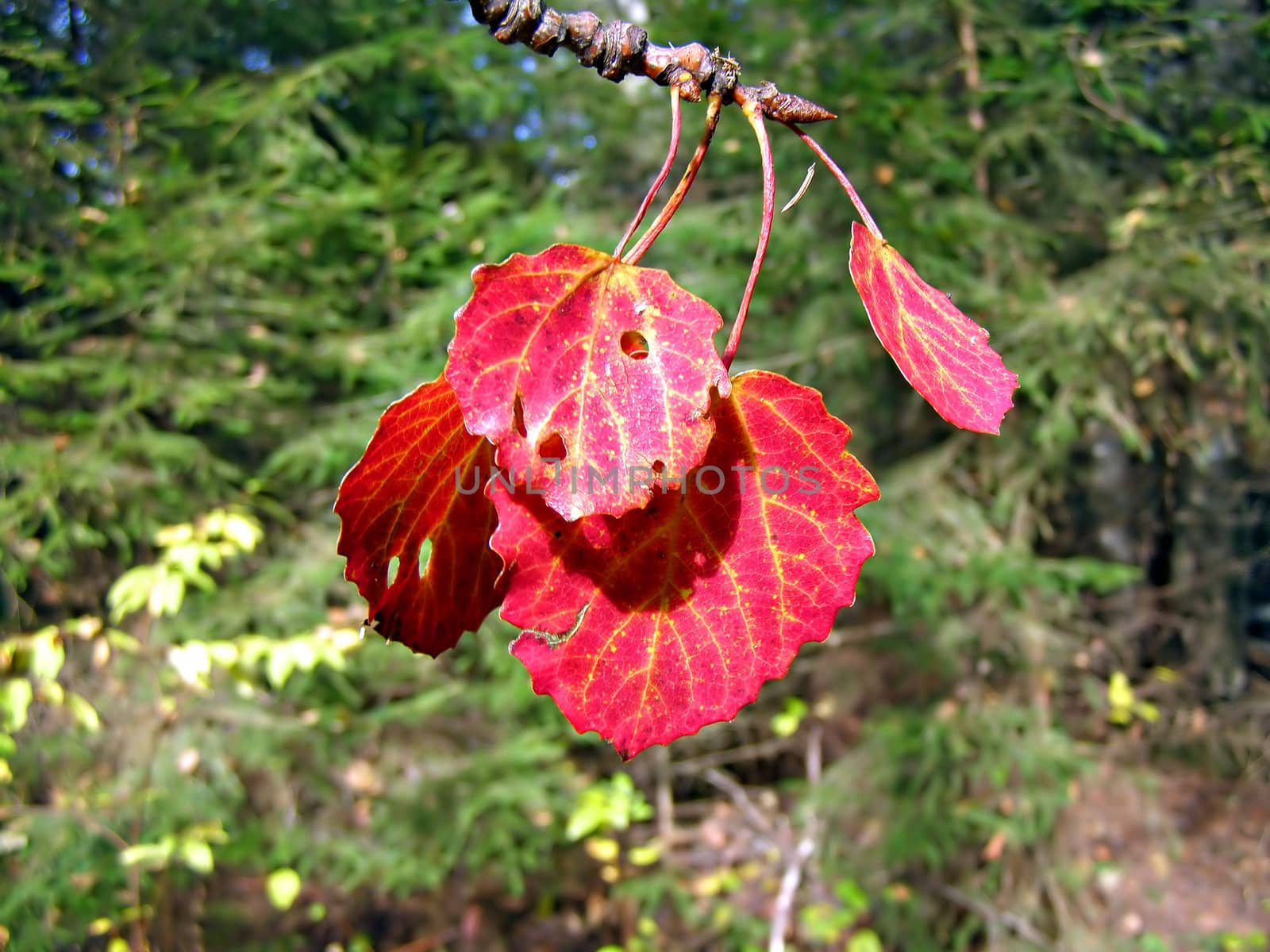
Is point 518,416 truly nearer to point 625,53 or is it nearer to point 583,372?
point 583,372

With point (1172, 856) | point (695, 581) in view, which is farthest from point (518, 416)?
point (1172, 856)

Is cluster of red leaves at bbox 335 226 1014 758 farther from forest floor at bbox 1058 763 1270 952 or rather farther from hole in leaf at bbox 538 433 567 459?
forest floor at bbox 1058 763 1270 952

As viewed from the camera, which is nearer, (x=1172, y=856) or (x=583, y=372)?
(x=583, y=372)

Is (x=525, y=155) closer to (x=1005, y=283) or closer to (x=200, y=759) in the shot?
(x=1005, y=283)

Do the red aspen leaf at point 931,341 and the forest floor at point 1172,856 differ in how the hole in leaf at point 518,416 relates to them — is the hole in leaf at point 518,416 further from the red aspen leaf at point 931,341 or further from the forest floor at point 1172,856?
the forest floor at point 1172,856

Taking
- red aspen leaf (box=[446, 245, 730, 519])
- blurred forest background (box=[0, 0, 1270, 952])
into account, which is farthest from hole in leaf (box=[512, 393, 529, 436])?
blurred forest background (box=[0, 0, 1270, 952])

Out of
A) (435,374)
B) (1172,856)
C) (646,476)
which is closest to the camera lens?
(646,476)
